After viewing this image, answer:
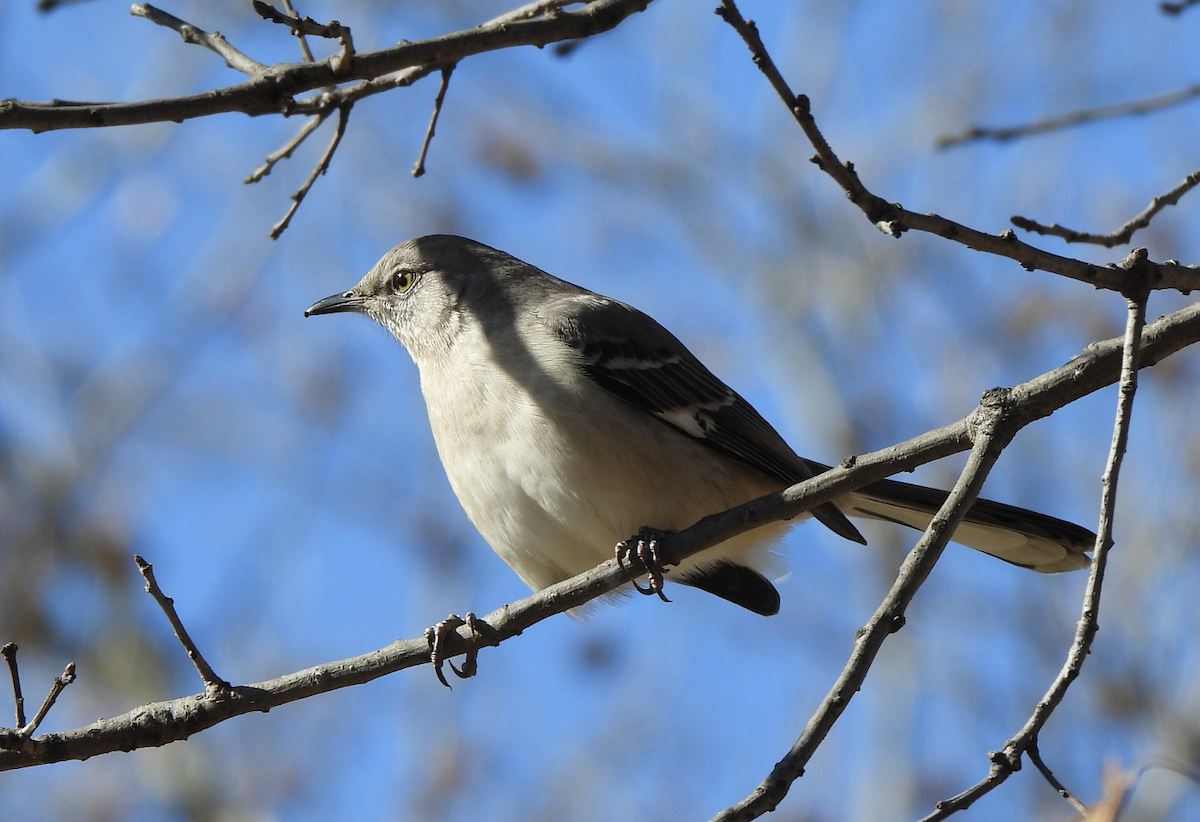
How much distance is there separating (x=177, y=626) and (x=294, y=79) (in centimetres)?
142

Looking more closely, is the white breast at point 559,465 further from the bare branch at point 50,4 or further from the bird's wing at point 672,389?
the bare branch at point 50,4

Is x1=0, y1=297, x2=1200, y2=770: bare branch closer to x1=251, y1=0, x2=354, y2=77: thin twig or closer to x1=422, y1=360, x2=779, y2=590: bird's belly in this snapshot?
x1=422, y1=360, x2=779, y2=590: bird's belly

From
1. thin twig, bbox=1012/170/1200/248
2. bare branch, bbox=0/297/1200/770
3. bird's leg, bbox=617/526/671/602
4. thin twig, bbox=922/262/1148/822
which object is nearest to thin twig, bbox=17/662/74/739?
bare branch, bbox=0/297/1200/770

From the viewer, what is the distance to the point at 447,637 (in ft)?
10.9

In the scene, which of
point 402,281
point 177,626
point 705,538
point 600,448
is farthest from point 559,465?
point 402,281

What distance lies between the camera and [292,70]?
266 centimetres

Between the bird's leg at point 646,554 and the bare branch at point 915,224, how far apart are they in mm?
1426

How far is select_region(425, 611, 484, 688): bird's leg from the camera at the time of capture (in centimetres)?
320

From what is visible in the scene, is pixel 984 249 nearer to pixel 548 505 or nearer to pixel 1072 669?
pixel 1072 669

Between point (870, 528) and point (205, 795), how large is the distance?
7.48 metres

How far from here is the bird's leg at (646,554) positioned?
3549mm

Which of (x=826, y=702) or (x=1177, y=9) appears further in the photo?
(x=1177, y=9)

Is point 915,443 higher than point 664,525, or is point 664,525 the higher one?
point 664,525

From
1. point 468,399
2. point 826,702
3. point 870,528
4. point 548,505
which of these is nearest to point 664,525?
point 548,505
